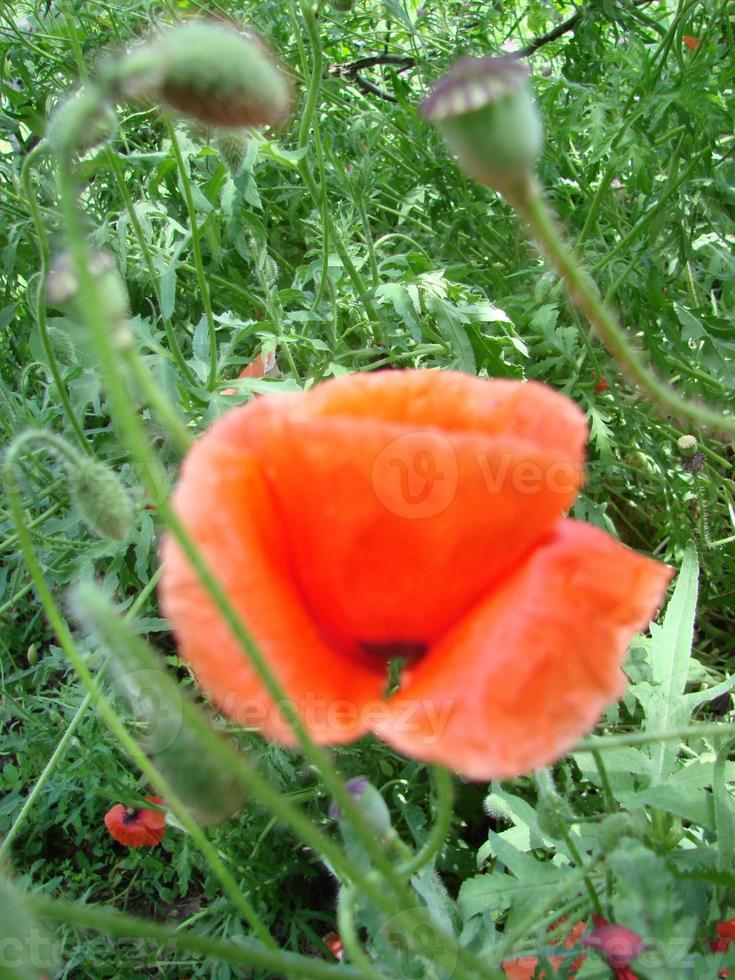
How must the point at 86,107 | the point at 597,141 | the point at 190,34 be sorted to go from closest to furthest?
the point at 86,107
the point at 190,34
the point at 597,141

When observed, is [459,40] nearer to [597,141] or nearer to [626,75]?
[626,75]

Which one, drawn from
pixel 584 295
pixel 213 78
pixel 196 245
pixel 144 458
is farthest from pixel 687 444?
pixel 144 458

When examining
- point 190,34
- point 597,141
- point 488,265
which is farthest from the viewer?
point 488,265

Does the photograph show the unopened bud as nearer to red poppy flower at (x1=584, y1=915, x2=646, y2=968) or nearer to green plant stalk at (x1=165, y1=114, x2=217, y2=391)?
green plant stalk at (x1=165, y1=114, x2=217, y2=391)

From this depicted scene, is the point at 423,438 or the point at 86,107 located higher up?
the point at 86,107

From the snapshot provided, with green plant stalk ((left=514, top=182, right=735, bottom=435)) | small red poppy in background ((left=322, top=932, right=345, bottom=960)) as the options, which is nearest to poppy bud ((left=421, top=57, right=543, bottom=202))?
green plant stalk ((left=514, top=182, right=735, bottom=435))

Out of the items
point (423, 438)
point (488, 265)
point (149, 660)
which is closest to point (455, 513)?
point (423, 438)

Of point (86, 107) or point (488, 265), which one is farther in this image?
point (488, 265)
